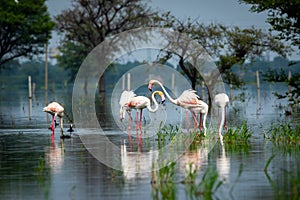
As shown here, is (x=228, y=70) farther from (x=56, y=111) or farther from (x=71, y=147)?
(x=71, y=147)

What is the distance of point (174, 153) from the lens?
16203 mm

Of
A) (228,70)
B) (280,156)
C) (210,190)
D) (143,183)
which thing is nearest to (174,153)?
(280,156)

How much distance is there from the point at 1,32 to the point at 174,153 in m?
58.0

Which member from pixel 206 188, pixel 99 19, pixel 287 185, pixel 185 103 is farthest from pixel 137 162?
pixel 99 19

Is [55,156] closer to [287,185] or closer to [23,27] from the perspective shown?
[287,185]

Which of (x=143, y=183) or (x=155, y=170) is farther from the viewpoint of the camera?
(x=155, y=170)

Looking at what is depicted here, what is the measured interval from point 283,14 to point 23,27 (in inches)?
2065

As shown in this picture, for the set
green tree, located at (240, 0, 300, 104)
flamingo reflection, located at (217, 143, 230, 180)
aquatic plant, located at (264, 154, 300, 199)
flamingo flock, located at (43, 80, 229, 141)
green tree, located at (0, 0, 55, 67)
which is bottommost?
aquatic plant, located at (264, 154, 300, 199)

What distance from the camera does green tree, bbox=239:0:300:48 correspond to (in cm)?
2081

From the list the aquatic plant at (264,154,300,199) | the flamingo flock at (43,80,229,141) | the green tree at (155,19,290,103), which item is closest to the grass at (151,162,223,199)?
the aquatic plant at (264,154,300,199)

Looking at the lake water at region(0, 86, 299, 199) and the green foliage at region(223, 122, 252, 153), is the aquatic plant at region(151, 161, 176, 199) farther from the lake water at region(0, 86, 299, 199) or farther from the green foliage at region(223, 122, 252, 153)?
the green foliage at region(223, 122, 252, 153)

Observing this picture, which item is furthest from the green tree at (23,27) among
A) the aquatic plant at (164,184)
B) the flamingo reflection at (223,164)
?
the aquatic plant at (164,184)

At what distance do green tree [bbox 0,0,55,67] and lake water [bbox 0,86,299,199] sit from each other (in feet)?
163

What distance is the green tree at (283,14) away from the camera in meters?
20.8
